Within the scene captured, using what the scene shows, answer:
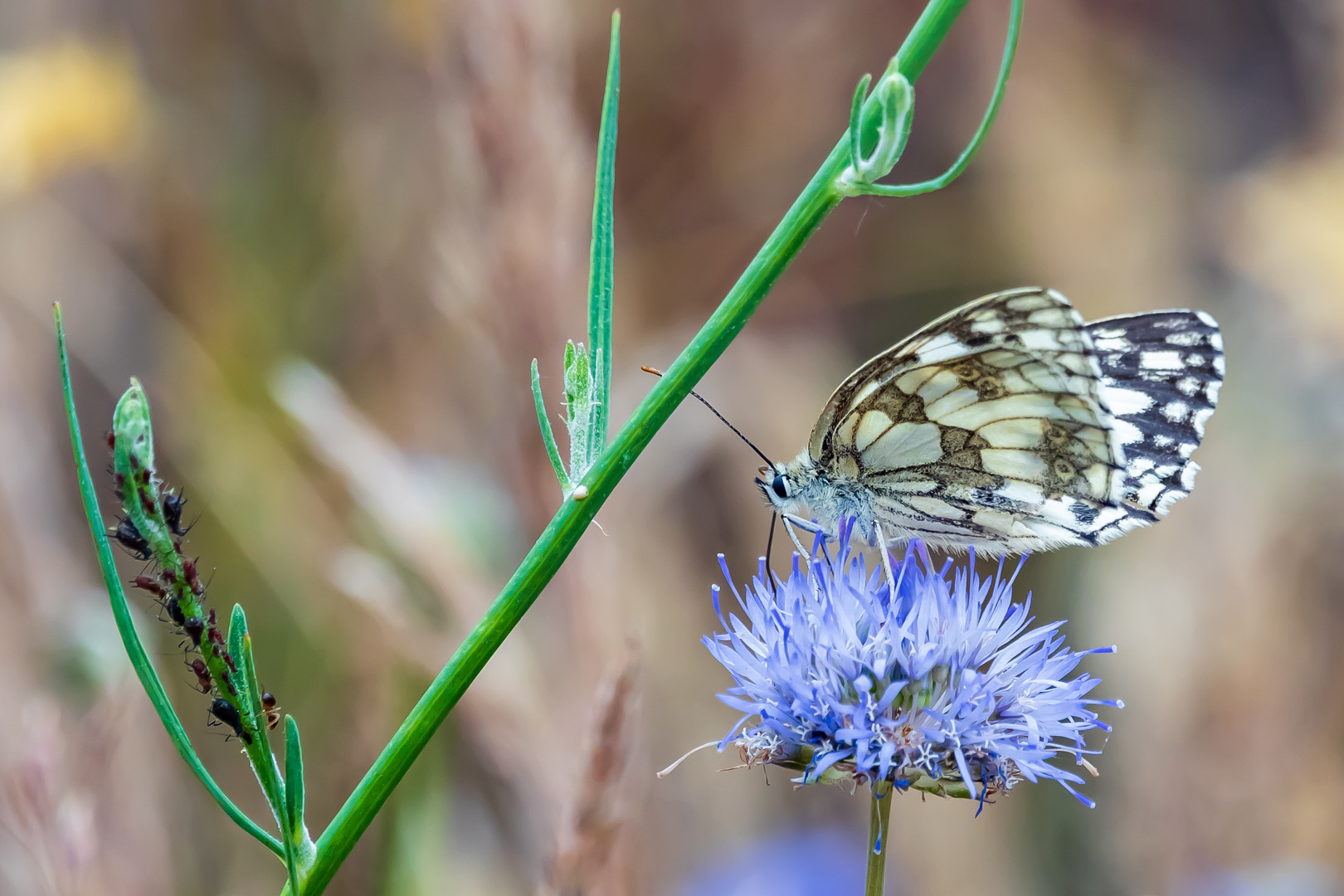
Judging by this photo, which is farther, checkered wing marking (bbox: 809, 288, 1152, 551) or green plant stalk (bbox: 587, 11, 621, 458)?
checkered wing marking (bbox: 809, 288, 1152, 551)

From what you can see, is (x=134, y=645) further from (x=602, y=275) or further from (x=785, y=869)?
(x=785, y=869)

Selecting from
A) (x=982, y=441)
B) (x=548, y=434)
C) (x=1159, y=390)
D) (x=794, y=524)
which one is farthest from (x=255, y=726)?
(x=1159, y=390)

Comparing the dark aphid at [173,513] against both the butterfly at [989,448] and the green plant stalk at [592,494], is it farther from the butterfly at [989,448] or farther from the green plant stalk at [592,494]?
the butterfly at [989,448]

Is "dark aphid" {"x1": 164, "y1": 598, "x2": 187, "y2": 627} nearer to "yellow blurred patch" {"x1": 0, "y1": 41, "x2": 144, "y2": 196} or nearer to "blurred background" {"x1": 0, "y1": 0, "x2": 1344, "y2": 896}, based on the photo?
"blurred background" {"x1": 0, "y1": 0, "x2": 1344, "y2": 896}

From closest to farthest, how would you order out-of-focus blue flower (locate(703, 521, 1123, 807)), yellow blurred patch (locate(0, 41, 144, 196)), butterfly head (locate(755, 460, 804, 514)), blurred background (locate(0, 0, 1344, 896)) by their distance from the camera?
1. out-of-focus blue flower (locate(703, 521, 1123, 807))
2. butterfly head (locate(755, 460, 804, 514))
3. blurred background (locate(0, 0, 1344, 896))
4. yellow blurred patch (locate(0, 41, 144, 196))

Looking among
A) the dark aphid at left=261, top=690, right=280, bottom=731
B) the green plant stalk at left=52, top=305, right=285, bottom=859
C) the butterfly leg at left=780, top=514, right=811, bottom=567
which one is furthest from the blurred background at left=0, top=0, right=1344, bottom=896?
the green plant stalk at left=52, top=305, right=285, bottom=859

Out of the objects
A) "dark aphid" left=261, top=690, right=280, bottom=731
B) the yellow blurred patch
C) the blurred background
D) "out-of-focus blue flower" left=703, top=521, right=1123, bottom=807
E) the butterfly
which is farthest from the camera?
the yellow blurred patch

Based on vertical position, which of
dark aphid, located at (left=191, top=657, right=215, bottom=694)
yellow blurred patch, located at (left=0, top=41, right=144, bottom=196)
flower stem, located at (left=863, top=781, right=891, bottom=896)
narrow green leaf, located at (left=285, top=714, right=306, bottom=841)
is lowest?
narrow green leaf, located at (left=285, top=714, right=306, bottom=841)
